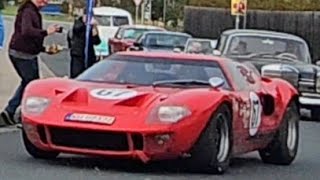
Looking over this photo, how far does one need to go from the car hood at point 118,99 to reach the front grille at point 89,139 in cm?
15

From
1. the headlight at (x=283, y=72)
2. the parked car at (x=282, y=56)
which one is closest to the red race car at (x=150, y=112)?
the headlight at (x=283, y=72)

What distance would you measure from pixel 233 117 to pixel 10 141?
324 cm

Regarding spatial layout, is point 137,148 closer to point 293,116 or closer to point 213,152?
point 213,152

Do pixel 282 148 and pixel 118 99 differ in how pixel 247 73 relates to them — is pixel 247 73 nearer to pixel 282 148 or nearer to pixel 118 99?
pixel 282 148

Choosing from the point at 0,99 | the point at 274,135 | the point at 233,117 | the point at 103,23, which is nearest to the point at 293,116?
the point at 274,135

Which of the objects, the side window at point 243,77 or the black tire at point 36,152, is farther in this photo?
the side window at point 243,77

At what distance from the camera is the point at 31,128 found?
1107cm

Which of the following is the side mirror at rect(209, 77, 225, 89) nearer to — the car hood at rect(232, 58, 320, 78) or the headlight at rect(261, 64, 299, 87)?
the headlight at rect(261, 64, 299, 87)

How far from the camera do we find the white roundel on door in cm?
1100

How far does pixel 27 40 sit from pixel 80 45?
4144 mm

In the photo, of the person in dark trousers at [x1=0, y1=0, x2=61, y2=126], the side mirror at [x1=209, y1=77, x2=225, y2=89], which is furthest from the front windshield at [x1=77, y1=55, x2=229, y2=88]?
the person in dark trousers at [x1=0, y1=0, x2=61, y2=126]

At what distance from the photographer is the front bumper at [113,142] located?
1070cm

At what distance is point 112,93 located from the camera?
11.1 m

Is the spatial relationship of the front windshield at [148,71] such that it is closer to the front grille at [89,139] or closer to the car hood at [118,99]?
the car hood at [118,99]
